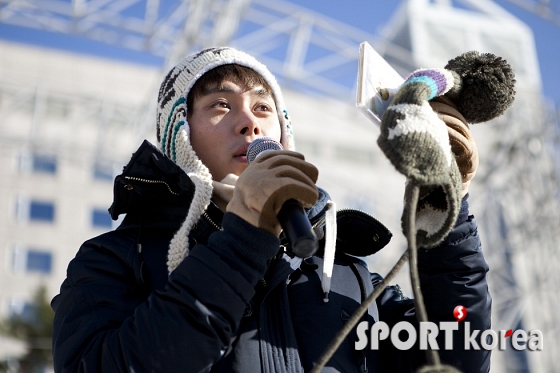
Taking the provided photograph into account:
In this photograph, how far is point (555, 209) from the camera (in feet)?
29.5

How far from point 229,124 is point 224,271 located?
1.97 ft

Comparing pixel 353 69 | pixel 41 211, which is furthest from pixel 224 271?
pixel 41 211

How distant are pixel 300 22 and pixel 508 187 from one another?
3.54 m

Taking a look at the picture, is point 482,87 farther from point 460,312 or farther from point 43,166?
point 43,166

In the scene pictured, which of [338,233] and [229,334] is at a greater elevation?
[338,233]

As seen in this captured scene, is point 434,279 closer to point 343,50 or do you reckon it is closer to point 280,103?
point 280,103

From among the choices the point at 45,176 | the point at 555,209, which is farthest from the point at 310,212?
the point at 45,176

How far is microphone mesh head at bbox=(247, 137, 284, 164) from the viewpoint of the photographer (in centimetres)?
159

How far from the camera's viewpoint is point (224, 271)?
1.30 meters

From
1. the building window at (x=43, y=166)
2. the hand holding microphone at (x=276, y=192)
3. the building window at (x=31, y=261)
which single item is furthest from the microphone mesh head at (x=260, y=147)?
the building window at (x=43, y=166)

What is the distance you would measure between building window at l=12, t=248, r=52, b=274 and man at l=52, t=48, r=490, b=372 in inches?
843

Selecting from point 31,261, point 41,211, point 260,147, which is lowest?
point 260,147

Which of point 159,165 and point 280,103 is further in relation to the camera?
point 280,103

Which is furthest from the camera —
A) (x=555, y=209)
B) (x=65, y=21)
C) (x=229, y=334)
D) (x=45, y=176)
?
(x=45, y=176)
